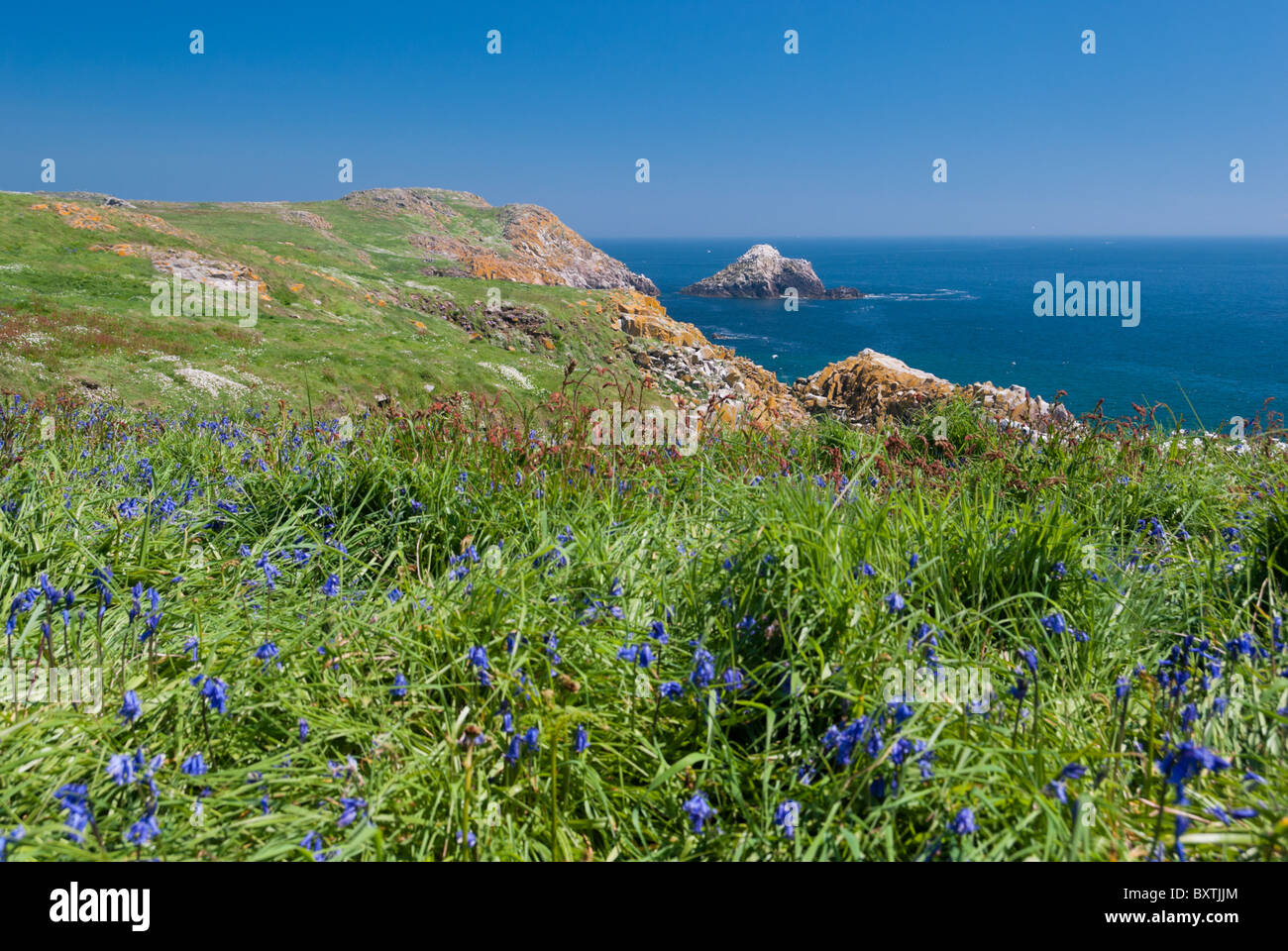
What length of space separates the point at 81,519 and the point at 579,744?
350 centimetres

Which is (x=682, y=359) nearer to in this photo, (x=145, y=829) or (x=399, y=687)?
(x=399, y=687)

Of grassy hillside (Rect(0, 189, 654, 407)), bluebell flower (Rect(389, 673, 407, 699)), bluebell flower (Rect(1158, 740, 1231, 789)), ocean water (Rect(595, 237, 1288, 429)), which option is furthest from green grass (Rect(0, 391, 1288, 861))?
ocean water (Rect(595, 237, 1288, 429))

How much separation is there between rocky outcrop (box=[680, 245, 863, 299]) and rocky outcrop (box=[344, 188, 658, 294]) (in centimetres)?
1639

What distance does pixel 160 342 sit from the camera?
24.0 metres

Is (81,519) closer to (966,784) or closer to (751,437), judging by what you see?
(966,784)

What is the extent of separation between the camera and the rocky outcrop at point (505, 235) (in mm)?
116688

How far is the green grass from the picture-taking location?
2.09m

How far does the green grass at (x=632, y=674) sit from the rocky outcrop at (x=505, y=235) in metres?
105

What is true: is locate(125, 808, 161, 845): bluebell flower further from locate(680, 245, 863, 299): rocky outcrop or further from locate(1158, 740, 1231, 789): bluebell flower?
locate(680, 245, 863, 299): rocky outcrop

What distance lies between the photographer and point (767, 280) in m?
144

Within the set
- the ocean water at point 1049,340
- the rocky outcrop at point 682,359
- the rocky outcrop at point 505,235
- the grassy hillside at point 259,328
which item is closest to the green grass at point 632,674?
the grassy hillside at point 259,328

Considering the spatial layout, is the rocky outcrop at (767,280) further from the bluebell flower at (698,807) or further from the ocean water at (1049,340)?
the bluebell flower at (698,807)

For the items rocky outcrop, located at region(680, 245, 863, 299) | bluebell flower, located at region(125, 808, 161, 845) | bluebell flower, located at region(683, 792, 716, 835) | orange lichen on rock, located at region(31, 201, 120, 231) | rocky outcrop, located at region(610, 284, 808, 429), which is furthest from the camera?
rocky outcrop, located at region(680, 245, 863, 299)
